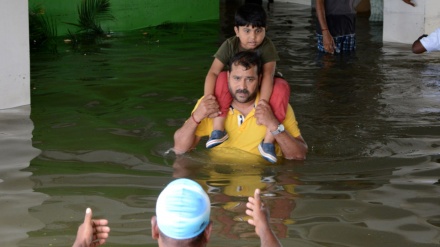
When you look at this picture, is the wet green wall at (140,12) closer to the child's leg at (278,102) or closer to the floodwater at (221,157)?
the floodwater at (221,157)

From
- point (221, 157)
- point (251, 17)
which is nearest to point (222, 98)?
point (221, 157)

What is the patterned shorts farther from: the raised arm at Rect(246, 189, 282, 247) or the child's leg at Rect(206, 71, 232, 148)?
the raised arm at Rect(246, 189, 282, 247)

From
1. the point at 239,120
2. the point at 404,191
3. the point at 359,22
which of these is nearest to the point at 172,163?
the point at 239,120

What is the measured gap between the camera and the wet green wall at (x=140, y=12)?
1445 centimetres

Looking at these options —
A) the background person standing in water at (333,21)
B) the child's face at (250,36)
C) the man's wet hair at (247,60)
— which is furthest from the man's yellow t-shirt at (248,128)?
the background person standing in water at (333,21)

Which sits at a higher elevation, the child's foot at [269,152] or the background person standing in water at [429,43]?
→ the background person standing in water at [429,43]

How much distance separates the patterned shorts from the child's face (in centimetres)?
422

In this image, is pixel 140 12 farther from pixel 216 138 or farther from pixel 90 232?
pixel 90 232

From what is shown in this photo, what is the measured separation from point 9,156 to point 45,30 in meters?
7.09

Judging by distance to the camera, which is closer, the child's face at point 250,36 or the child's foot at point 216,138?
the child's foot at point 216,138

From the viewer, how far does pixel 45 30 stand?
44.5ft

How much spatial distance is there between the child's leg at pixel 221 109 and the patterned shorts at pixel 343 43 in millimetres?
4621

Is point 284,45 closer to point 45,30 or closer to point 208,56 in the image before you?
point 208,56

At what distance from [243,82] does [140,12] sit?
10.2 metres
